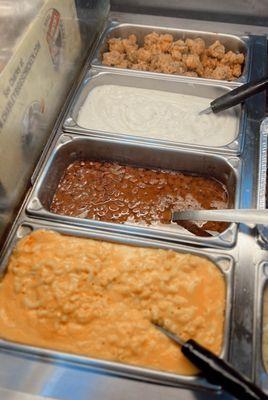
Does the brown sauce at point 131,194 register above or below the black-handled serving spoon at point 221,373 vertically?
above

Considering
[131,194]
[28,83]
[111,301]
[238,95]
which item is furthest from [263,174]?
[28,83]

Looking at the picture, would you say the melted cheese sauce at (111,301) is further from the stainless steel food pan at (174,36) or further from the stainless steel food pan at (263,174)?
the stainless steel food pan at (174,36)

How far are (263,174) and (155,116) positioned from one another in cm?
63

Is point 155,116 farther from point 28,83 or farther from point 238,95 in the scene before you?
point 28,83

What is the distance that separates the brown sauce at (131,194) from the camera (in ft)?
5.56

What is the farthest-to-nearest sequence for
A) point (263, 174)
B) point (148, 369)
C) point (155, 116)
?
point (155, 116) → point (263, 174) → point (148, 369)

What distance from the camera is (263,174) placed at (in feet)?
5.53

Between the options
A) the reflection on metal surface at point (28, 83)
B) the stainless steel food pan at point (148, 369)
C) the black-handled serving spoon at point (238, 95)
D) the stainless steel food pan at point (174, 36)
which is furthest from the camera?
the stainless steel food pan at point (174, 36)

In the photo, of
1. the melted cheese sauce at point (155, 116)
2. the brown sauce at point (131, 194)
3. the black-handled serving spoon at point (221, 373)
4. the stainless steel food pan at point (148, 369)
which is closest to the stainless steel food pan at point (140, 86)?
the melted cheese sauce at point (155, 116)

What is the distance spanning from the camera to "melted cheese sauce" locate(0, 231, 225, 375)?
50.8 inches

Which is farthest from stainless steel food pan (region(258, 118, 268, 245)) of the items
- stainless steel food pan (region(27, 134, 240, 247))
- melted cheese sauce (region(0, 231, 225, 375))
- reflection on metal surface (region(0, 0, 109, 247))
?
reflection on metal surface (region(0, 0, 109, 247))

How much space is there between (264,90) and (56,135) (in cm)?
102

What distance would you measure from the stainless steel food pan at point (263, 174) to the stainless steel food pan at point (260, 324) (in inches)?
4.1

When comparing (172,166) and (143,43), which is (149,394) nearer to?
(172,166)
